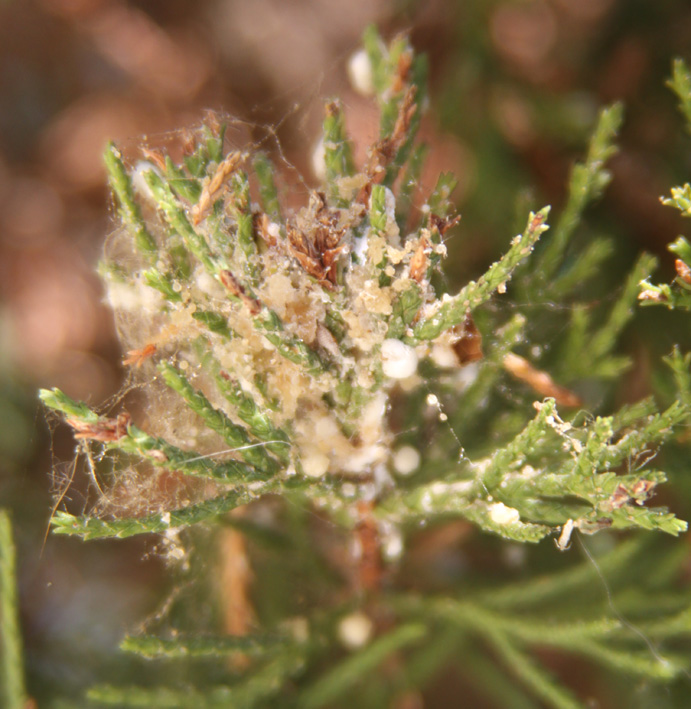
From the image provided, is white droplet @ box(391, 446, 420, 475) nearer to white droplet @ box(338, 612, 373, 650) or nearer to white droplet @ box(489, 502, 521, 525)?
white droplet @ box(489, 502, 521, 525)

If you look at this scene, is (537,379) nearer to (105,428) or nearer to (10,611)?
(105,428)

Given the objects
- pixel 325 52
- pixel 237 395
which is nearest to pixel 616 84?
pixel 325 52

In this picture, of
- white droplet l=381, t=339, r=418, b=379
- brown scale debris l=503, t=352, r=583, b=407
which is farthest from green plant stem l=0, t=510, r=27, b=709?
brown scale debris l=503, t=352, r=583, b=407

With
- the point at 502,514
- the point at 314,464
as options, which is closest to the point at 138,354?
the point at 314,464

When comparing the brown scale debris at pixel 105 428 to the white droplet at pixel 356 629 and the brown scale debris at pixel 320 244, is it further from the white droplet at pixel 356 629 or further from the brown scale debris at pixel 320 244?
the white droplet at pixel 356 629

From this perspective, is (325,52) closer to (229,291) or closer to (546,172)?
(546,172)

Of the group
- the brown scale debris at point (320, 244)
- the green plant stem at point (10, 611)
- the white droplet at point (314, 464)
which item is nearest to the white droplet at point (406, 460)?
the white droplet at point (314, 464)
